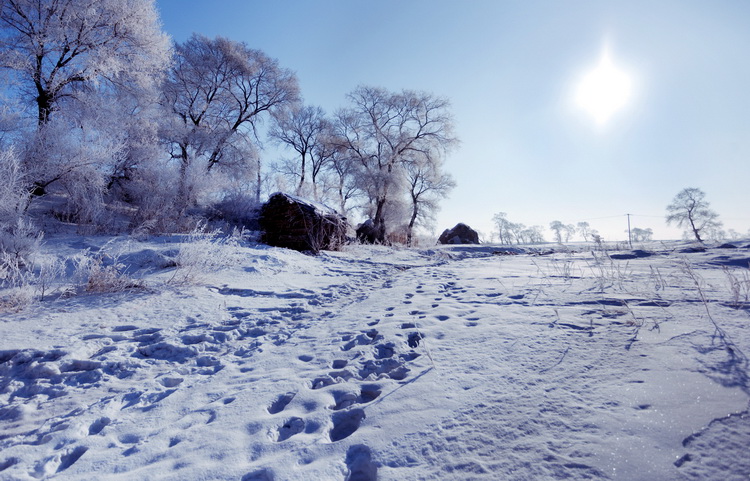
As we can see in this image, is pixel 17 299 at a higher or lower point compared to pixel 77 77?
lower

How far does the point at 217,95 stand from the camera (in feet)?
52.9

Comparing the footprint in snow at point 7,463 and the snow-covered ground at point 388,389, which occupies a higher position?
the snow-covered ground at point 388,389

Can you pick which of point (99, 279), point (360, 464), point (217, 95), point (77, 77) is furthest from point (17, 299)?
point (217, 95)

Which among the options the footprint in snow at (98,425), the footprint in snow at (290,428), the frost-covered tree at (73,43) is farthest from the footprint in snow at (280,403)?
the frost-covered tree at (73,43)

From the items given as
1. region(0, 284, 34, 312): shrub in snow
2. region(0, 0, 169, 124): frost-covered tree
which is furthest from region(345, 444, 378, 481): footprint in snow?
region(0, 0, 169, 124): frost-covered tree

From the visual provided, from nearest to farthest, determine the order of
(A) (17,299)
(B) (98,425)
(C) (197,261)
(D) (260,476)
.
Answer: (D) (260,476), (B) (98,425), (A) (17,299), (C) (197,261)

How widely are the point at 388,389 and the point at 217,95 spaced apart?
18375 millimetres

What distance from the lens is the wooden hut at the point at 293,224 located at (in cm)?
852

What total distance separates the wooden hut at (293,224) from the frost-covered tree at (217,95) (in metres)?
7.63

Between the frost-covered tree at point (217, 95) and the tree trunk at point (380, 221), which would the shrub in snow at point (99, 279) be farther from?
the tree trunk at point (380, 221)

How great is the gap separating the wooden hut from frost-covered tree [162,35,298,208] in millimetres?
7635

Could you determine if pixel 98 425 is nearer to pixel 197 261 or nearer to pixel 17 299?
pixel 17 299

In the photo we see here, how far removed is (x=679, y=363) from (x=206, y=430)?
2.34 metres

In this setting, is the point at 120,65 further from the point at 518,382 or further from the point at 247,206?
the point at 518,382
